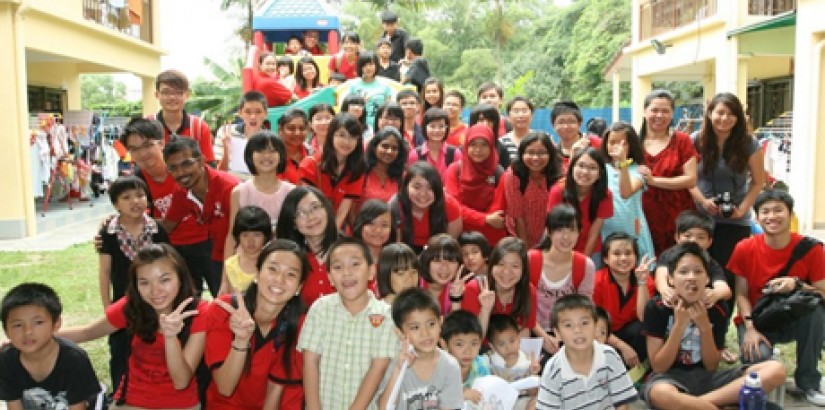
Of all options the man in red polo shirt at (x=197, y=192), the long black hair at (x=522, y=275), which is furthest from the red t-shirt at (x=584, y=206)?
the man in red polo shirt at (x=197, y=192)

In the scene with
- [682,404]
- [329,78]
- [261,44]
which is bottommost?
[682,404]

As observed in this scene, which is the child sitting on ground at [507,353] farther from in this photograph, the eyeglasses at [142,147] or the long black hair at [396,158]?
the eyeglasses at [142,147]

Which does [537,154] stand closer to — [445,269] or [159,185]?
[445,269]

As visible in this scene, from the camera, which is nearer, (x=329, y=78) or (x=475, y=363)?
(x=475, y=363)

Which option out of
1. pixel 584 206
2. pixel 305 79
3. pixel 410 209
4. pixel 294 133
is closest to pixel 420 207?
pixel 410 209

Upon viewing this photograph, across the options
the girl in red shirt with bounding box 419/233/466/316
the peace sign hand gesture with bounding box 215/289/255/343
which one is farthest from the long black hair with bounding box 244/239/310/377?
the girl in red shirt with bounding box 419/233/466/316

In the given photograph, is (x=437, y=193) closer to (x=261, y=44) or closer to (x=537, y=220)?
(x=537, y=220)

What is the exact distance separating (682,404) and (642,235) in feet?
4.04

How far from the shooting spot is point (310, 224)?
3.82 meters

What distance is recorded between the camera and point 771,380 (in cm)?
365

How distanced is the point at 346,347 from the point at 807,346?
2579mm

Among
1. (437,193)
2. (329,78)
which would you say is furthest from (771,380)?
(329,78)

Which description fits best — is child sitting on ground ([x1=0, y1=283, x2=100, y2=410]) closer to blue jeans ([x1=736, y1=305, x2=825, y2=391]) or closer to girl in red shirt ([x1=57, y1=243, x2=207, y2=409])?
girl in red shirt ([x1=57, y1=243, x2=207, y2=409])

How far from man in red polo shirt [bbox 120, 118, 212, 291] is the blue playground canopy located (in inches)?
257
